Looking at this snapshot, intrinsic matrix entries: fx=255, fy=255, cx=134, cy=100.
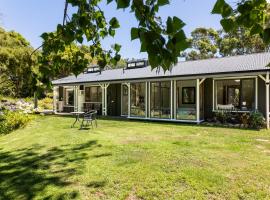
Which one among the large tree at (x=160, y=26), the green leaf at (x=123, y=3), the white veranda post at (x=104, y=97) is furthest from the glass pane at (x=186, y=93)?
the green leaf at (x=123, y=3)

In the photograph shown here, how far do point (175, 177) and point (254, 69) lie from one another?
33.1 ft

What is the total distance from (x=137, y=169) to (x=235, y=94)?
1210 centimetres

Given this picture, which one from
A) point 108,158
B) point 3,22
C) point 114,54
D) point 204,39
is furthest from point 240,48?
point 114,54

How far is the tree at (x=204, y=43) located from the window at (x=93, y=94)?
20.1 m

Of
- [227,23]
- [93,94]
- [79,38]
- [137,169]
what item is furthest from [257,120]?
[93,94]

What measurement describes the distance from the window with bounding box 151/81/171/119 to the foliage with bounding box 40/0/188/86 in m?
14.0

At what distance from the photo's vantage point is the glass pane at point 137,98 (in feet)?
60.6

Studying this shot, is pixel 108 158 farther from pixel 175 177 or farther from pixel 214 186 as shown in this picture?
pixel 214 186

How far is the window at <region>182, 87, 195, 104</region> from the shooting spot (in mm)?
19172

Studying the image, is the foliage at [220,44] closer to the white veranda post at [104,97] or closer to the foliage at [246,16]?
the white veranda post at [104,97]

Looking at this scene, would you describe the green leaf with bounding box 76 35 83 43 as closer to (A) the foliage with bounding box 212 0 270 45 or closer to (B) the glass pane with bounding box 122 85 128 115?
(A) the foliage with bounding box 212 0 270 45

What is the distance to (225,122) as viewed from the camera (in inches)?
583

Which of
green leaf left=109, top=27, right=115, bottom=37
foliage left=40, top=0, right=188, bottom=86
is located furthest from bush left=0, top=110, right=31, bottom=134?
green leaf left=109, top=27, right=115, bottom=37

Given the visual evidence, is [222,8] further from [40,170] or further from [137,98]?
[137,98]
